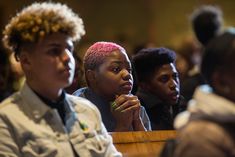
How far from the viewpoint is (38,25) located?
3680 millimetres

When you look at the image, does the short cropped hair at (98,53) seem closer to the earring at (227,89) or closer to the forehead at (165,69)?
the forehead at (165,69)

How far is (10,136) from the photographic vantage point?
3611 millimetres

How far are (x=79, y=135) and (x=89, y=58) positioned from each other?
116 cm

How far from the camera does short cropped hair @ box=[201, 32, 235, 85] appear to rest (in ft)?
10.8

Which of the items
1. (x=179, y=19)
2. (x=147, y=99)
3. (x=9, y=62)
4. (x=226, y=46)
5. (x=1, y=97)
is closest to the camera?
(x=226, y=46)

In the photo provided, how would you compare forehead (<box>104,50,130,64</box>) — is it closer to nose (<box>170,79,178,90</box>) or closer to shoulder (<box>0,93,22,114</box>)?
nose (<box>170,79,178,90</box>)

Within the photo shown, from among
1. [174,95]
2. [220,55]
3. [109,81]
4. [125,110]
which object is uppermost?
[220,55]

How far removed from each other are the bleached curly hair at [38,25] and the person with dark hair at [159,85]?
1.50 metres

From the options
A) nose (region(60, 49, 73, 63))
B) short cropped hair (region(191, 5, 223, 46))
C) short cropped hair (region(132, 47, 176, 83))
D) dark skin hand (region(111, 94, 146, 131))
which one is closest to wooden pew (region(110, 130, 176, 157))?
dark skin hand (region(111, 94, 146, 131))

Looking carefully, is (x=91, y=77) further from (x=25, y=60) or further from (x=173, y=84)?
(x=25, y=60)

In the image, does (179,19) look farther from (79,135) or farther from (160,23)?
(79,135)

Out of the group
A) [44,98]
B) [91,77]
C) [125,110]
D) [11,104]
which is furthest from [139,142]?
[11,104]

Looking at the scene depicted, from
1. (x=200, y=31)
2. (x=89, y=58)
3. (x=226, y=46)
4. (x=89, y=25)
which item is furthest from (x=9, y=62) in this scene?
(x=89, y=25)

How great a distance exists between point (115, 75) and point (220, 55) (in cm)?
148
